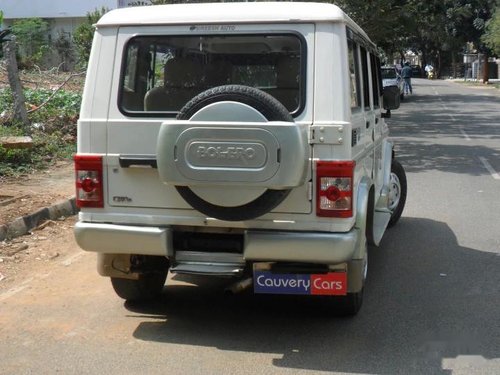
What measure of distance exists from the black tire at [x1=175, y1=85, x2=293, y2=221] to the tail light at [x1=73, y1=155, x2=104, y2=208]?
59cm

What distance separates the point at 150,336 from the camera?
15.2ft

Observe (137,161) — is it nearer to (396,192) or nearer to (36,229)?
(36,229)

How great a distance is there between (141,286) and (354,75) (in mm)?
2300

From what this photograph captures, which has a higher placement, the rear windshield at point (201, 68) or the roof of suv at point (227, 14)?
the roof of suv at point (227, 14)

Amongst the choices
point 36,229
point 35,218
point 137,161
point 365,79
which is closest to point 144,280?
point 137,161

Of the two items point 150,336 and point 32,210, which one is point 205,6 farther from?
point 32,210

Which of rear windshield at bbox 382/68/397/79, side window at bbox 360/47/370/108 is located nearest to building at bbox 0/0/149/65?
rear windshield at bbox 382/68/397/79

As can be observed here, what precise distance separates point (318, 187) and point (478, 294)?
2201 mm

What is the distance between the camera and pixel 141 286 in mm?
5148

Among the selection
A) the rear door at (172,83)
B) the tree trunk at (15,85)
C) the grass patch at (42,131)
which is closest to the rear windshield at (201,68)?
the rear door at (172,83)

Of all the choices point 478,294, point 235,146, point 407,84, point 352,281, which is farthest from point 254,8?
point 407,84

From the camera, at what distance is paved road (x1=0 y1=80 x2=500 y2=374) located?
4.18 m

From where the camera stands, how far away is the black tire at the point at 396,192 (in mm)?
7694

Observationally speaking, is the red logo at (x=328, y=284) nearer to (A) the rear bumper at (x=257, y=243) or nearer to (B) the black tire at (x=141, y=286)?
(A) the rear bumper at (x=257, y=243)
